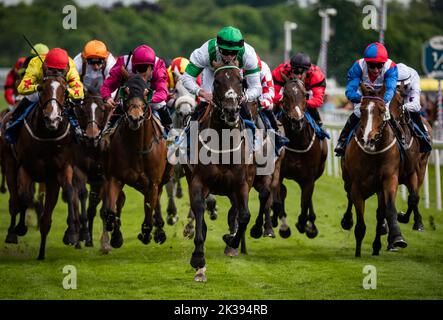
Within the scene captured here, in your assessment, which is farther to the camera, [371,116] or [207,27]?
[207,27]

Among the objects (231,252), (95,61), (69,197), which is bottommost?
(231,252)

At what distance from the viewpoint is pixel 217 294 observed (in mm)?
10664

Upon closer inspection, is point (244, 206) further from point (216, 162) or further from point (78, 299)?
point (78, 299)

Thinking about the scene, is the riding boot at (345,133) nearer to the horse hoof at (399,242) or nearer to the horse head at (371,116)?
the horse head at (371,116)

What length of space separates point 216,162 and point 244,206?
537mm

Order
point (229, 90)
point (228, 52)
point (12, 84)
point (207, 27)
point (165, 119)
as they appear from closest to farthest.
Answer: point (229, 90) < point (228, 52) < point (165, 119) < point (12, 84) < point (207, 27)

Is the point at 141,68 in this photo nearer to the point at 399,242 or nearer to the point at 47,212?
the point at 47,212

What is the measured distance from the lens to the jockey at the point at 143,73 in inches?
504

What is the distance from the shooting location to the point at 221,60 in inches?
463

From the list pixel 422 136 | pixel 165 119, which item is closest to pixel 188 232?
pixel 165 119

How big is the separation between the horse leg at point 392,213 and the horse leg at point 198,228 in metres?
2.19

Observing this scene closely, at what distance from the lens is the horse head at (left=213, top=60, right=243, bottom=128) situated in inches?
426

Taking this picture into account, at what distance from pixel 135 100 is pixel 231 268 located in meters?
2.19
